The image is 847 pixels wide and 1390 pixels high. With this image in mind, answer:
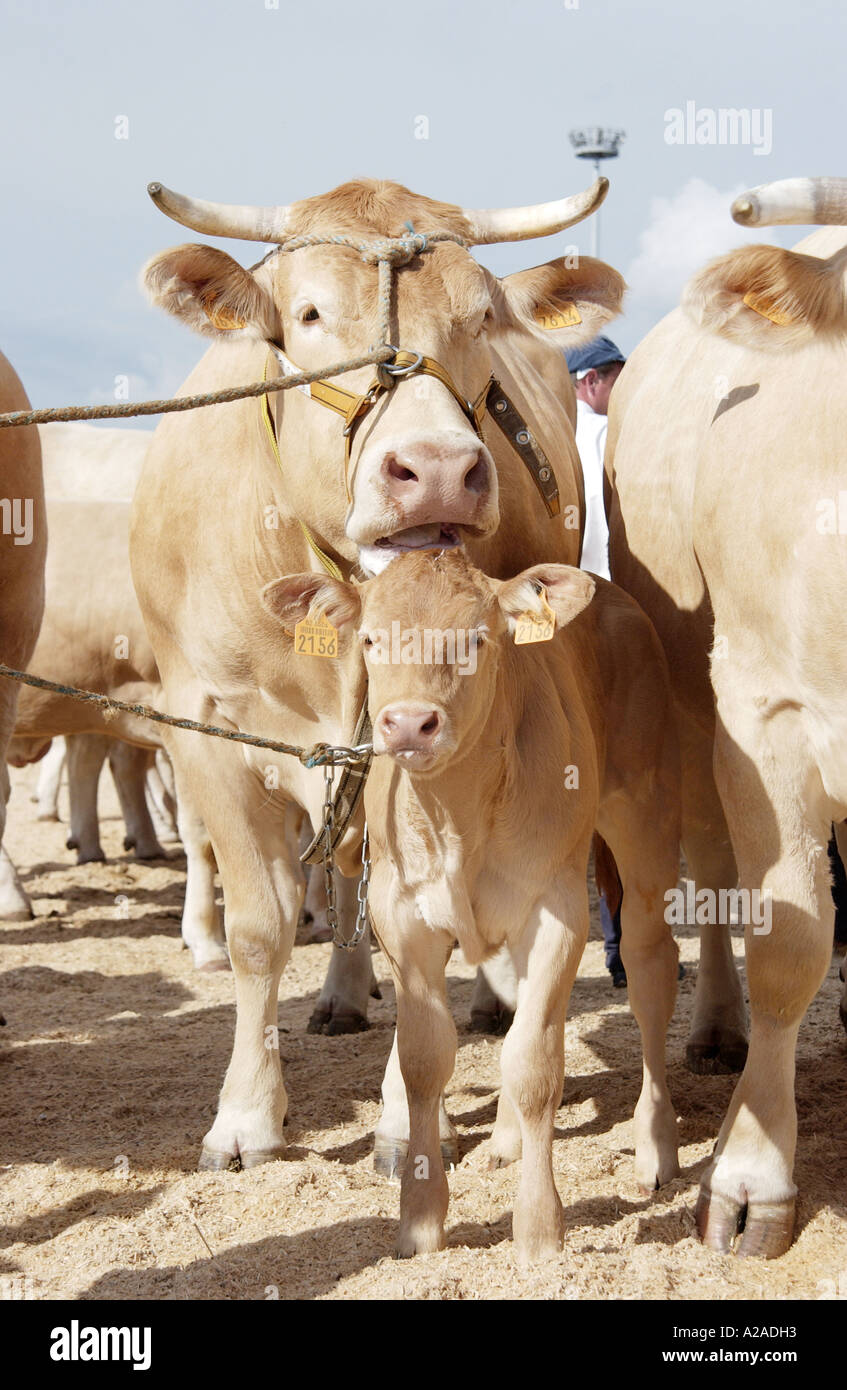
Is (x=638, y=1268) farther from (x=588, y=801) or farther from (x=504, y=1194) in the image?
(x=588, y=801)

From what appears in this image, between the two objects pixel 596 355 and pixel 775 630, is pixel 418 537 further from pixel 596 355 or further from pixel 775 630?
Answer: pixel 596 355

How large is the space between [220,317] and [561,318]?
3.84 feet

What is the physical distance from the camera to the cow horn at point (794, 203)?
3.24 meters

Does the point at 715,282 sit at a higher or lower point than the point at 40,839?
higher

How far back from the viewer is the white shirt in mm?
7656

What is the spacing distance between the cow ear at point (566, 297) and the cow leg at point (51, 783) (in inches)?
378

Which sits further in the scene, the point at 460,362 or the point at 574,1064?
the point at 574,1064

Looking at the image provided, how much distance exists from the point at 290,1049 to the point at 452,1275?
262cm

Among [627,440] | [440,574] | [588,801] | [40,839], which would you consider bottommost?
[40,839]

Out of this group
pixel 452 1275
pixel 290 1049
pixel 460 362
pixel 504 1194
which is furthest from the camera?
pixel 290 1049

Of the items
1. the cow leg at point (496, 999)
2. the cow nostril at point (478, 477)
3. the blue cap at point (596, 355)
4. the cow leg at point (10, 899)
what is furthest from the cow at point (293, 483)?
the cow leg at point (10, 899)

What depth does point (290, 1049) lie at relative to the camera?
5949 mm

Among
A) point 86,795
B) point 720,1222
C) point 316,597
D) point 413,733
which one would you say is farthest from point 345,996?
point 86,795

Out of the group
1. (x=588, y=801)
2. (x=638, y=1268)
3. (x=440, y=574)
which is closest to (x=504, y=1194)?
(x=638, y=1268)
